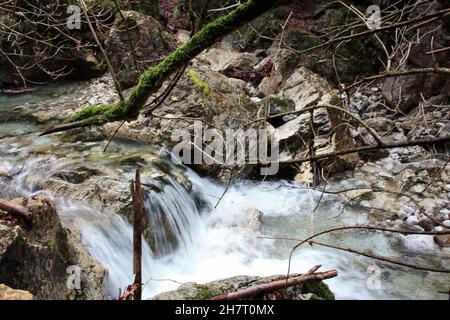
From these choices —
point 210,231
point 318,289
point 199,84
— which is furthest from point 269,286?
point 199,84

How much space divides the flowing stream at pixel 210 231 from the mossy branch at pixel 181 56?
222cm

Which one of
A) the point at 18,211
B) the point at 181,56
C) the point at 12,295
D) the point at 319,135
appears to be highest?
the point at 319,135

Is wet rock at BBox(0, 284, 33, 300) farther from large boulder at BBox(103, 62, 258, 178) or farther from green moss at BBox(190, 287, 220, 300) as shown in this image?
large boulder at BBox(103, 62, 258, 178)

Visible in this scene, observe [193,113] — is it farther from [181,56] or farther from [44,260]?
[181,56]

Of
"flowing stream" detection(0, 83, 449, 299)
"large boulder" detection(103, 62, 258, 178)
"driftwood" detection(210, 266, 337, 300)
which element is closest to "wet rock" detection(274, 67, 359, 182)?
"flowing stream" detection(0, 83, 449, 299)

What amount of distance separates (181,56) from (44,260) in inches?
64.8

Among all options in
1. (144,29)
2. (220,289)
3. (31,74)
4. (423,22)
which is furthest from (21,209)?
Result: (31,74)

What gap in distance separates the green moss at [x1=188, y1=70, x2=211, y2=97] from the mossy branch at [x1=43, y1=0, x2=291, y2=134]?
5.27 metres

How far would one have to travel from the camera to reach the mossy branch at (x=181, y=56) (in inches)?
57.8

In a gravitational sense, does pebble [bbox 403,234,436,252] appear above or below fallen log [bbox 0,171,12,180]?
below

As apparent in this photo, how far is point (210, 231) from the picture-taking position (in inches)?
223

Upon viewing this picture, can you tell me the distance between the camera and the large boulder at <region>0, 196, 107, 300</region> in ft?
7.50

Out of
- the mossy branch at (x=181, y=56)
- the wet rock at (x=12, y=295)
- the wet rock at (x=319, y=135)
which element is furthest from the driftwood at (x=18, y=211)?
the wet rock at (x=319, y=135)
